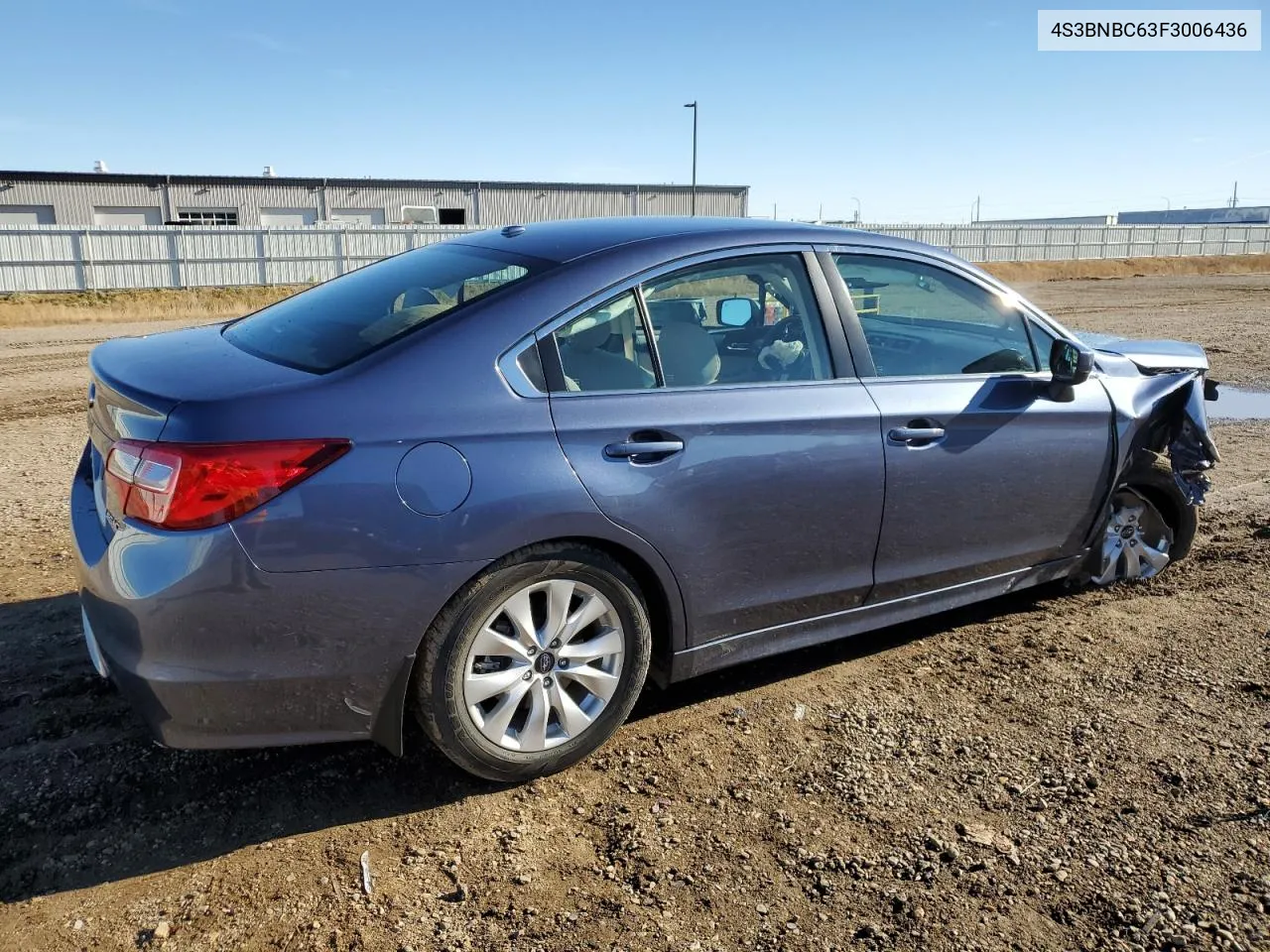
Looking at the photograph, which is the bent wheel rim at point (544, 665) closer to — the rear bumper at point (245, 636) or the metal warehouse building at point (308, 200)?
the rear bumper at point (245, 636)

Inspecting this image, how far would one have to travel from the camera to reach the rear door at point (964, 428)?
12.1 ft

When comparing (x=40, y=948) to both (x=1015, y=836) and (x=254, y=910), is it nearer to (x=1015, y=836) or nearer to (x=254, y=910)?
(x=254, y=910)

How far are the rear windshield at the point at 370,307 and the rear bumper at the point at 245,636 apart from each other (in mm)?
665

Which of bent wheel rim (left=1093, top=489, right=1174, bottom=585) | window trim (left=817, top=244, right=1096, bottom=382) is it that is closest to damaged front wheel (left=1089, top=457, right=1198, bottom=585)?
bent wheel rim (left=1093, top=489, right=1174, bottom=585)

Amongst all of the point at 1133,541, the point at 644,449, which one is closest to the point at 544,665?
the point at 644,449

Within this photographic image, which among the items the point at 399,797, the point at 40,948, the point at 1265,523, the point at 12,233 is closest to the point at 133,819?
the point at 40,948

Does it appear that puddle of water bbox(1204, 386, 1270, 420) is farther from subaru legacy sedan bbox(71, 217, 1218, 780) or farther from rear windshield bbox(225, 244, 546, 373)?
rear windshield bbox(225, 244, 546, 373)

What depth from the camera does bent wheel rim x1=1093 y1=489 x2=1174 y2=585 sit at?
4.70m

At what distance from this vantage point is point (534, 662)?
2.98m

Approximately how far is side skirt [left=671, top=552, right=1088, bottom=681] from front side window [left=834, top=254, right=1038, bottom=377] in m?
0.89

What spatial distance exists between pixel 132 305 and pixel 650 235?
24034mm

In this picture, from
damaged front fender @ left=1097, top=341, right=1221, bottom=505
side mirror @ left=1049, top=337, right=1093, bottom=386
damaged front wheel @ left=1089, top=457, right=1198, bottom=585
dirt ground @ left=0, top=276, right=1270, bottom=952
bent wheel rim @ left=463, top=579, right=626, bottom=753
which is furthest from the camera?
damaged front wheel @ left=1089, top=457, right=1198, bottom=585

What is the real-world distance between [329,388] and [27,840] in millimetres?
1557

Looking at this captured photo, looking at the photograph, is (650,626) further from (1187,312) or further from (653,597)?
(1187,312)
